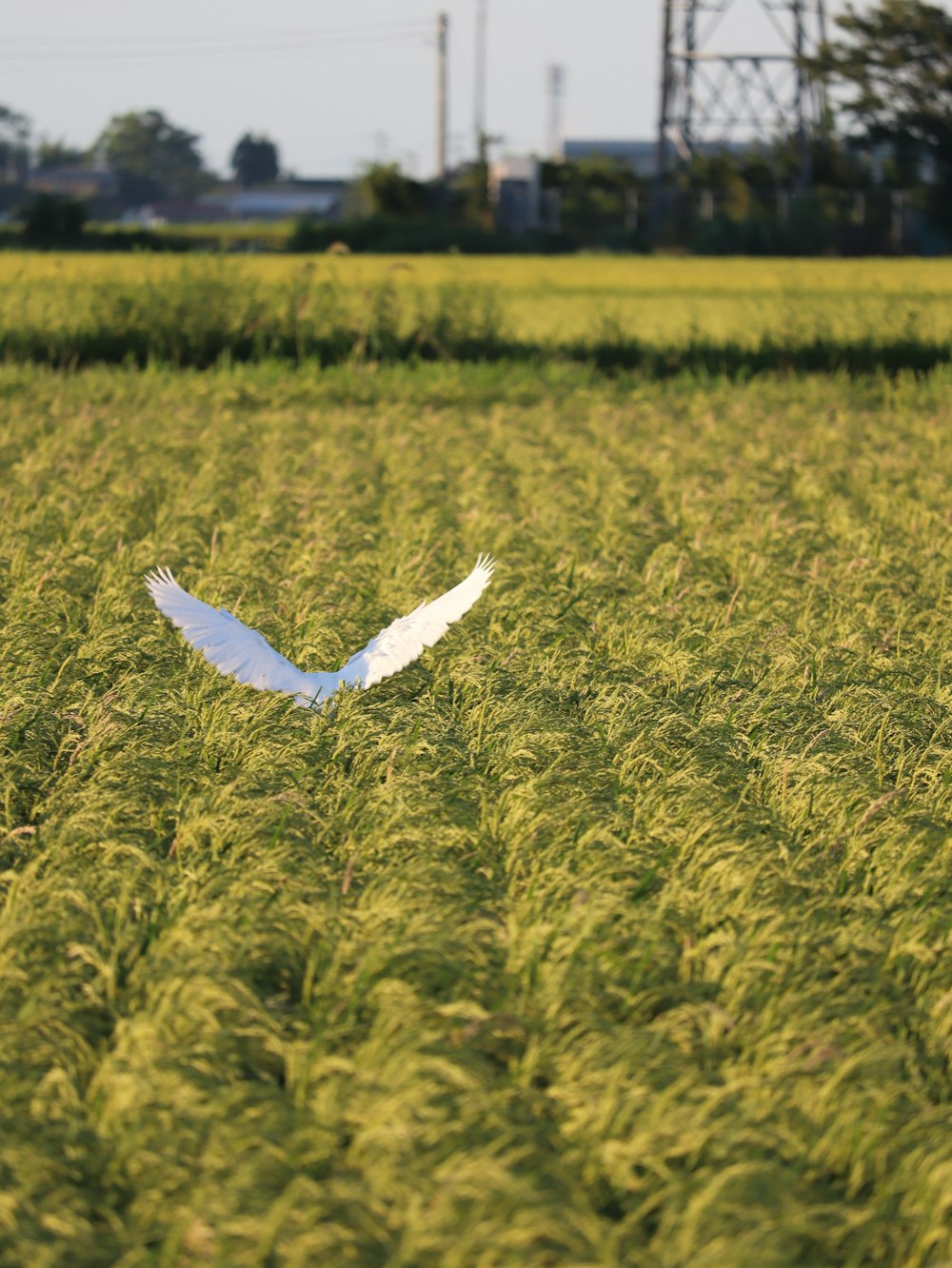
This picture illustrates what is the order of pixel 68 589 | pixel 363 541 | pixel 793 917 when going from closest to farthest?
pixel 793 917
pixel 68 589
pixel 363 541

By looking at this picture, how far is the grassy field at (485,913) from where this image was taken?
197 centimetres

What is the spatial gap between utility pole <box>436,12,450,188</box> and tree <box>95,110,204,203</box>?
6122 cm

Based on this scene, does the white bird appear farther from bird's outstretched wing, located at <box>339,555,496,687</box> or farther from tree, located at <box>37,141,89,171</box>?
tree, located at <box>37,141,89,171</box>

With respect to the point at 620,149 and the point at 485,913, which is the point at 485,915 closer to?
the point at 485,913

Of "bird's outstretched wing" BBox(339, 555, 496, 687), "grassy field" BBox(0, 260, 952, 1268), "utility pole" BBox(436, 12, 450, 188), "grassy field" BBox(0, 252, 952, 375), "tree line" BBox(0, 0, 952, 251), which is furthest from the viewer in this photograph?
"utility pole" BBox(436, 12, 450, 188)

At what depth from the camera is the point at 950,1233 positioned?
77.1 inches

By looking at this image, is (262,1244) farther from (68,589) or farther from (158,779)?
(68,589)

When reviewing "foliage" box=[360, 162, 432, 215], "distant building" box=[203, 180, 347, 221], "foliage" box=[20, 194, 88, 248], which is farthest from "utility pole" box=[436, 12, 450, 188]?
"distant building" box=[203, 180, 347, 221]

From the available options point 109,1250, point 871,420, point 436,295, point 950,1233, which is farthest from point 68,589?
point 436,295

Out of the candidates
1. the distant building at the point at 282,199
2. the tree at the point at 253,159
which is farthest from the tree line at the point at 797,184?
the tree at the point at 253,159

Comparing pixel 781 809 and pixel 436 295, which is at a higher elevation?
pixel 436 295

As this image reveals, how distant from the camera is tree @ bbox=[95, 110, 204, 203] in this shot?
93438mm

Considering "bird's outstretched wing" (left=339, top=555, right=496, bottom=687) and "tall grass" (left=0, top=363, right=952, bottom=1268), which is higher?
"bird's outstretched wing" (left=339, top=555, right=496, bottom=687)

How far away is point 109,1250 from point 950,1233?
1.01 metres
